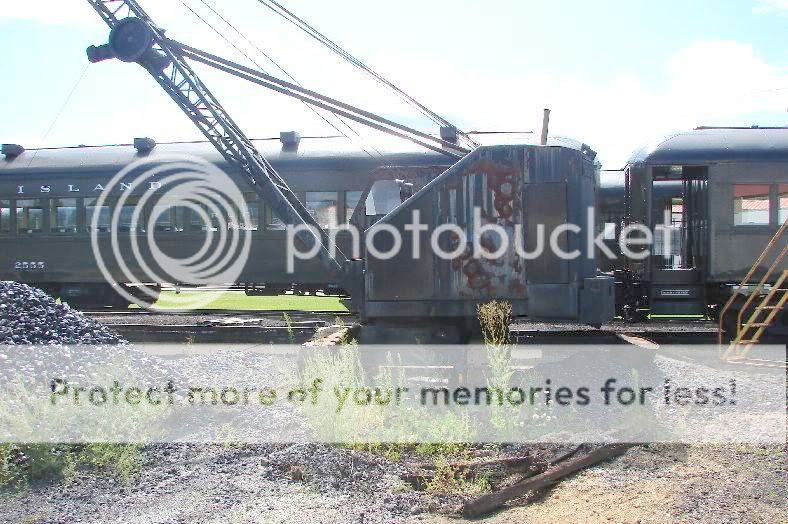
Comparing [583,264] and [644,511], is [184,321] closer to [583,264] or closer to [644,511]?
[583,264]

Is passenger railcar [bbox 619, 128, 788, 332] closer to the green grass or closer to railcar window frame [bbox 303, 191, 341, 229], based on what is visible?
railcar window frame [bbox 303, 191, 341, 229]

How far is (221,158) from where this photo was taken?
632 inches

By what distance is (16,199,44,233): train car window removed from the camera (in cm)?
1730

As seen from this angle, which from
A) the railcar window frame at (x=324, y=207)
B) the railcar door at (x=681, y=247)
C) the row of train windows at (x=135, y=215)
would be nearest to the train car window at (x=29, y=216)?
the row of train windows at (x=135, y=215)

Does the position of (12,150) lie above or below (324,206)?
above

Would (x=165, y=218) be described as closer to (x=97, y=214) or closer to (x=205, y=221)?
(x=205, y=221)

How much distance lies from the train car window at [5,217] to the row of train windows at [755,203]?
16.7 meters

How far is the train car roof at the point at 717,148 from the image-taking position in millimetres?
12195

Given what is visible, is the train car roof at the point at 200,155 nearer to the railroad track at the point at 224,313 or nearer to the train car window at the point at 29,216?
the train car window at the point at 29,216

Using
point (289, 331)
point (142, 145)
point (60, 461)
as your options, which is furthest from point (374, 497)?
point (142, 145)

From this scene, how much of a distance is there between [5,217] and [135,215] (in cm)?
399

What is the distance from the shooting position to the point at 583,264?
7.54m

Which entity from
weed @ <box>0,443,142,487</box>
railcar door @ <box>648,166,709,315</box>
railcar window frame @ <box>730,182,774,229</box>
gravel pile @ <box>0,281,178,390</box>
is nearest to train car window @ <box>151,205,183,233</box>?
gravel pile @ <box>0,281,178,390</box>

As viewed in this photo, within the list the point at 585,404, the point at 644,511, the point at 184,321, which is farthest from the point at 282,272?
the point at 644,511
